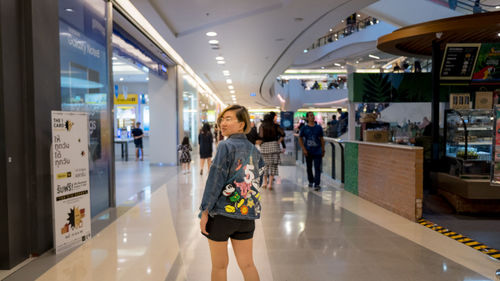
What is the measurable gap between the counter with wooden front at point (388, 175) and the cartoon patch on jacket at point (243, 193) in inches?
137

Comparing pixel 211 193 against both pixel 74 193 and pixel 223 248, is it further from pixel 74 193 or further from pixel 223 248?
pixel 74 193

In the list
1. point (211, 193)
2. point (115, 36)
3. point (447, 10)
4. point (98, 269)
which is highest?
point (447, 10)

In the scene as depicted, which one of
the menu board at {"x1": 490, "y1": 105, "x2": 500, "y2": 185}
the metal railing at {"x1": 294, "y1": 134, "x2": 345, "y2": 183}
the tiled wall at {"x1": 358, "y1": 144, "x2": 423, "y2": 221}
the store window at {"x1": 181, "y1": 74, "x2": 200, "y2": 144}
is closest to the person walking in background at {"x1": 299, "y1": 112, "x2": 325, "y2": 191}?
the tiled wall at {"x1": 358, "y1": 144, "x2": 423, "y2": 221}

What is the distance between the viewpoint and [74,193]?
405cm

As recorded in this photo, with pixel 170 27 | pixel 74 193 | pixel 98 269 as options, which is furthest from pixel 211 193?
pixel 170 27

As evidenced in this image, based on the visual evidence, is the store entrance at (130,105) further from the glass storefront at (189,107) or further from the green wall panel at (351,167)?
the green wall panel at (351,167)

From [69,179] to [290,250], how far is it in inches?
95.4

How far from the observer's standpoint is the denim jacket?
2.22m

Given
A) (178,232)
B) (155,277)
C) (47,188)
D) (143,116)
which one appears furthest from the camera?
(143,116)

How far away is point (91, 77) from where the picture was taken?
524 cm

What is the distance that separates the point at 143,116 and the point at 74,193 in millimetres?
14815

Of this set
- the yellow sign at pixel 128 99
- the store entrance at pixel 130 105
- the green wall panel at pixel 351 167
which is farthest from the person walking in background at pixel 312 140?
the yellow sign at pixel 128 99

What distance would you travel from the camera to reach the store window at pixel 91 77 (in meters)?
4.55

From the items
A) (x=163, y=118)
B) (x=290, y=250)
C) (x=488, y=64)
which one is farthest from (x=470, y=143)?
(x=163, y=118)
